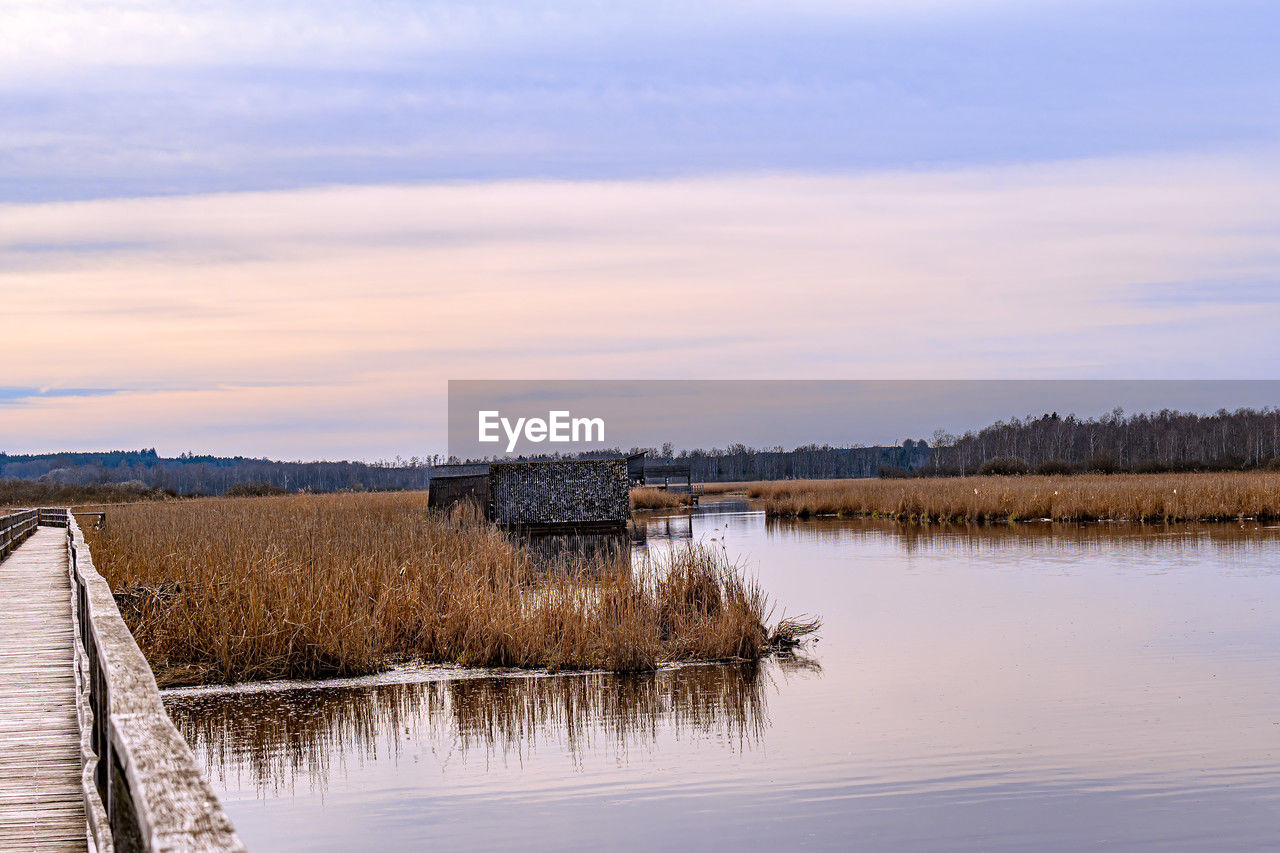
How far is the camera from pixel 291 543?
1669cm

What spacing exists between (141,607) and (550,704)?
4.82 metres

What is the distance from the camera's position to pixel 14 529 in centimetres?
2403

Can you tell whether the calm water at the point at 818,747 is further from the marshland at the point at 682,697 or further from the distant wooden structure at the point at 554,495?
the distant wooden structure at the point at 554,495

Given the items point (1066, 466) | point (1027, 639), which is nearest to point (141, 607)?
point (1027, 639)

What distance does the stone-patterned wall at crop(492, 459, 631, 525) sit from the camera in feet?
125

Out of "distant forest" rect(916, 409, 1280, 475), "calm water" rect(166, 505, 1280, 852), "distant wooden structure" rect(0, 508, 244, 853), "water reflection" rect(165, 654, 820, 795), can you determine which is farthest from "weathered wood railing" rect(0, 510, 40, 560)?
"distant forest" rect(916, 409, 1280, 475)

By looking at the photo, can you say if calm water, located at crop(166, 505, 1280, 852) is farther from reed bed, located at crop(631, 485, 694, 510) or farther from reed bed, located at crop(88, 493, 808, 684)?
reed bed, located at crop(631, 485, 694, 510)

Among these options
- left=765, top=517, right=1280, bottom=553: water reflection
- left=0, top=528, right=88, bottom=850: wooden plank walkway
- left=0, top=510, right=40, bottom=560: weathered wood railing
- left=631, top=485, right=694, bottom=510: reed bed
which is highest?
left=0, top=510, right=40, bottom=560: weathered wood railing

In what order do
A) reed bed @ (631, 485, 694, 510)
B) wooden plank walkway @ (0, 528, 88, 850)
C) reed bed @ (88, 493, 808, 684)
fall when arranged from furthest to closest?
reed bed @ (631, 485, 694, 510), reed bed @ (88, 493, 808, 684), wooden plank walkway @ (0, 528, 88, 850)

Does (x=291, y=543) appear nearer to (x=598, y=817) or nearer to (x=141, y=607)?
(x=141, y=607)

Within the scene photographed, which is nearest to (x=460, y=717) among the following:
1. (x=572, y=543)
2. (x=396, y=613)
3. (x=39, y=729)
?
(x=396, y=613)

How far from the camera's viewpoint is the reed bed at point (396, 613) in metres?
12.3

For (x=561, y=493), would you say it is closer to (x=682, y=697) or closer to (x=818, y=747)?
(x=682, y=697)

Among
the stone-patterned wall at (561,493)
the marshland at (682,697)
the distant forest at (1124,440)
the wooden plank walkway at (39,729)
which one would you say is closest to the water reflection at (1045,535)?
the stone-patterned wall at (561,493)
